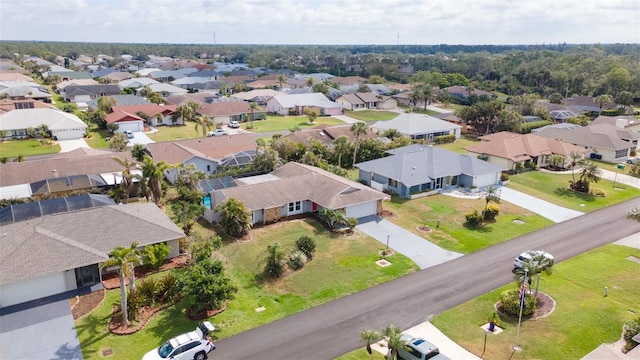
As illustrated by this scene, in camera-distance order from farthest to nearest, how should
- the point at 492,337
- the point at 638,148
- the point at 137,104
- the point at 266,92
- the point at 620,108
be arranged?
the point at 266,92 < the point at 620,108 < the point at 137,104 < the point at 638,148 < the point at 492,337

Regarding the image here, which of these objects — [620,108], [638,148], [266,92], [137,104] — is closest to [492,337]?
[638,148]

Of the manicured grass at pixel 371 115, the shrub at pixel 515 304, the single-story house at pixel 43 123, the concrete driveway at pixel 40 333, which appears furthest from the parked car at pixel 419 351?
the manicured grass at pixel 371 115

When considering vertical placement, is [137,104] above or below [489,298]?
above

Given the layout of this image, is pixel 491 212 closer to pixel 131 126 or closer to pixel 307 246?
pixel 307 246

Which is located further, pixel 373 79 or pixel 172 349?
pixel 373 79

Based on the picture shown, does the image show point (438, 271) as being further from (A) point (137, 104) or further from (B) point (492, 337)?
(A) point (137, 104)

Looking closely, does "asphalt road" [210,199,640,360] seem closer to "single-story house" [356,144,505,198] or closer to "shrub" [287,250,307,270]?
"shrub" [287,250,307,270]

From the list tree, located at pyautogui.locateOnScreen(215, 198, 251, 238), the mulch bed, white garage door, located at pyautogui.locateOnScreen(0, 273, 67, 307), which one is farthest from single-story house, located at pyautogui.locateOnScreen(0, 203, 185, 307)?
tree, located at pyautogui.locateOnScreen(215, 198, 251, 238)

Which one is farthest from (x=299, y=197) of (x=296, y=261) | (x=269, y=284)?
(x=269, y=284)
